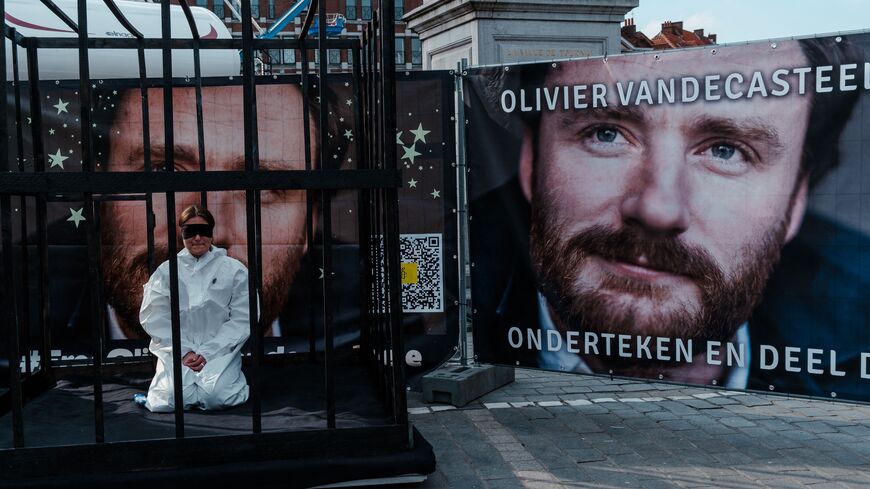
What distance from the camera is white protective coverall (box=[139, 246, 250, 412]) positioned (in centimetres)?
529

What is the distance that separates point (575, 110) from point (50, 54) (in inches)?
266

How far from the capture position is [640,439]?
5.47 m

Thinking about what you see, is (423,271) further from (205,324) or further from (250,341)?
(250,341)

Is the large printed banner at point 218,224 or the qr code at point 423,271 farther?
the large printed banner at point 218,224

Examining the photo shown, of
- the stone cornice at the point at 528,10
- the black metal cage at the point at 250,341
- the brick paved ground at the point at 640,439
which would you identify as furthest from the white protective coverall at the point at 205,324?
the stone cornice at the point at 528,10

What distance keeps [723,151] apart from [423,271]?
2.41 m

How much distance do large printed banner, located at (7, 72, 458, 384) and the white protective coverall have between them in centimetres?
114

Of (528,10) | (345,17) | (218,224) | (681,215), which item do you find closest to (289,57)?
(345,17)

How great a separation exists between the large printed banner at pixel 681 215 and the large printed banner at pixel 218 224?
0.92 meters

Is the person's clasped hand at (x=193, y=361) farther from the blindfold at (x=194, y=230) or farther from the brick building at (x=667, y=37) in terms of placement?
the brick building at (x=667, y=37)

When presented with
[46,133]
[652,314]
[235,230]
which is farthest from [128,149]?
[652,314]

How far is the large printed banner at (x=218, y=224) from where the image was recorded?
677cm

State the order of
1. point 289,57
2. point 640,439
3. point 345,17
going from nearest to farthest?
1. point 640,439
2. point 289,57
3. point 345,17

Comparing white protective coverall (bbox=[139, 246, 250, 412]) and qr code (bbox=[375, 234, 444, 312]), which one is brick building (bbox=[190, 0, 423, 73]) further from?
white protective coverall (bbox=[139, 246, 250, 412])
